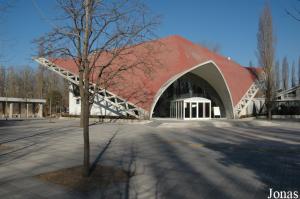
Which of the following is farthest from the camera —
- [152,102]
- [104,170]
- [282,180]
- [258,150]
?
[152,102]

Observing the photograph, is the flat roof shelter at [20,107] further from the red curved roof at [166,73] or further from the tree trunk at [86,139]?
the tree trunk at [86,139]

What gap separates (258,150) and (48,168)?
24.8ft

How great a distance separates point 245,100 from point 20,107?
114 feet

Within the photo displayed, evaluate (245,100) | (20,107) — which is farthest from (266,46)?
(20,107)

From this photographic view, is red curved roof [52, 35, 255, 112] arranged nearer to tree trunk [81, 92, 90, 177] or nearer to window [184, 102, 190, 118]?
window [184, 102, 190, 118]

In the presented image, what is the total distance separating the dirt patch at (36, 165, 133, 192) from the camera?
263 inches

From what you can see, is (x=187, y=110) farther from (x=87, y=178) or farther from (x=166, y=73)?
(x=87, y=178)

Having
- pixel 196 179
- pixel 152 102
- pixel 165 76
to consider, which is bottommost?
pixel 196 179

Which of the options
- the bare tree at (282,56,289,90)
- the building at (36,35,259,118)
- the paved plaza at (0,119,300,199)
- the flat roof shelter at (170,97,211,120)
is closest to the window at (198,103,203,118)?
the flat roof shelter at (170,97,211,120)

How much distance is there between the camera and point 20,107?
50438 mm

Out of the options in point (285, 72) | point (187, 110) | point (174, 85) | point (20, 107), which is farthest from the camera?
point (285, 72)

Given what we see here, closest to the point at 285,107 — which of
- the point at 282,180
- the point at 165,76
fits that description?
the point at 165,76

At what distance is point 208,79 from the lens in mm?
36500

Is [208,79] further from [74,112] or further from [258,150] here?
[258,150]
